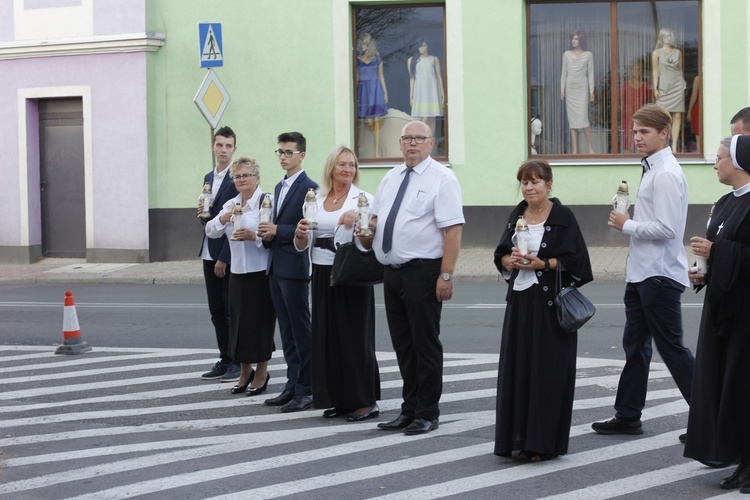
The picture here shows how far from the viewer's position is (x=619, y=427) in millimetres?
7637

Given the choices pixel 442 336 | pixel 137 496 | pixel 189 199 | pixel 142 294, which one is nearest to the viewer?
pixel 137 496

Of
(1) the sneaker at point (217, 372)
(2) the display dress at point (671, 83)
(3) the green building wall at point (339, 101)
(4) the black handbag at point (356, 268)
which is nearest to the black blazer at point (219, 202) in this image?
(1) the sneaker at point (217, 372)

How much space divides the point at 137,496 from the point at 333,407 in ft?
7.30

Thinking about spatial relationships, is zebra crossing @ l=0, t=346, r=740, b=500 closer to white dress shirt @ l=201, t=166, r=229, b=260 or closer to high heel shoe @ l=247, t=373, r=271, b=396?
high heel shoe @ l=247, t=373, r=271, b=396

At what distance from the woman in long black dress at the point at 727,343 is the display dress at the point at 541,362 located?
79 cm

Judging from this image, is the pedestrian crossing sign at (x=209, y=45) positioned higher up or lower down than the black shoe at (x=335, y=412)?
higher up

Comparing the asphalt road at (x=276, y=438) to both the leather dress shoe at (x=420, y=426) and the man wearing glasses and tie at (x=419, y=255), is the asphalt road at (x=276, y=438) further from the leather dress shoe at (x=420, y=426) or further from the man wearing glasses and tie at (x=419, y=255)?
the man wearing glasses and tie at (x=419, y=255)

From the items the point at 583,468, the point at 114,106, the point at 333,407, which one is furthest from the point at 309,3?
the point at 583,468

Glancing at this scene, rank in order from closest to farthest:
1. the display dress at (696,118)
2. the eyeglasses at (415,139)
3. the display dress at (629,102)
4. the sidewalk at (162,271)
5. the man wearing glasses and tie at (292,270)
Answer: the eyeglasses at (415,139) → the man wearing glasses and tie at (292,270) → the sidewalk at (162,271) → the display dress at (696,118) → the display dress at (629,102)

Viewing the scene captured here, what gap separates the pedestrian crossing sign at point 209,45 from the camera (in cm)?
1906

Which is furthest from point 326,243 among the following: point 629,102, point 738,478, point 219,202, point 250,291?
point 629,102

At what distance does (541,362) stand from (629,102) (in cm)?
1467

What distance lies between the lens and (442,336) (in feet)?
40.1

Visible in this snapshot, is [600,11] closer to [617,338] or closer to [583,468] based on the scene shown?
[617,338]
